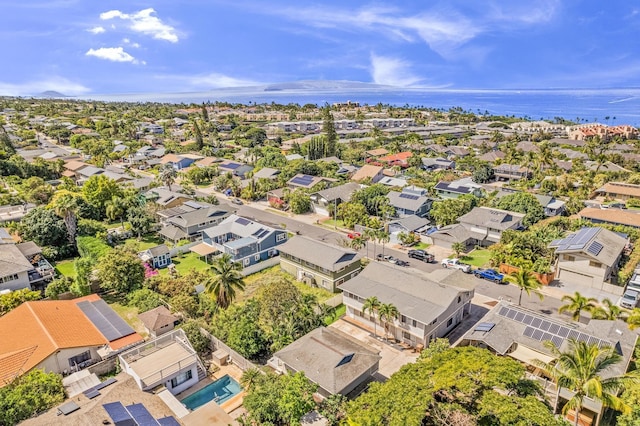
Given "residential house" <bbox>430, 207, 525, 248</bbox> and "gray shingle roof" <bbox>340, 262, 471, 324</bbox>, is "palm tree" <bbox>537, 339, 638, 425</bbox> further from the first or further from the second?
"residential house" <bbox>430, 207, 525, 248</bbox>

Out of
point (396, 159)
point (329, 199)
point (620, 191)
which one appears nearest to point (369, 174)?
point (329, 199)

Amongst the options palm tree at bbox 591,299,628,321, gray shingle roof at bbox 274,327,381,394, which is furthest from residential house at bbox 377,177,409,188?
gray shingle roof at bbox 274,327,381,394

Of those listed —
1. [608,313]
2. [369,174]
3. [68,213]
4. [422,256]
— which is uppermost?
[68,213]

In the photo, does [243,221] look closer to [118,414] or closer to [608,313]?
[118,414]

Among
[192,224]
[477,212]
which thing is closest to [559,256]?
[477,212]

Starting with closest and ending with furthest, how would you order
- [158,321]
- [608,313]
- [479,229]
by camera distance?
1. [608,313]
2. [158,321]
3. [479,229]

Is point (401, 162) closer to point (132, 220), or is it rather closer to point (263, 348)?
point (132, 220)
